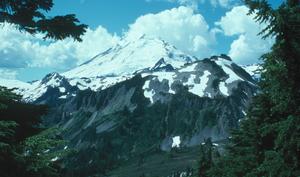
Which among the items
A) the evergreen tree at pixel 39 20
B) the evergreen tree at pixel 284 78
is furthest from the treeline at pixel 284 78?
the evergreen tree at pixel 39 20

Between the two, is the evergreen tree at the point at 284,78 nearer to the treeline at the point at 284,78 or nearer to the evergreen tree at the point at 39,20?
the treeline at the point at 284,78

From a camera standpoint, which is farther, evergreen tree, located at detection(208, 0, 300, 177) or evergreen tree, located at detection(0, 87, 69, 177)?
evergreen tree, located at detection(208, 0, 300, 177)

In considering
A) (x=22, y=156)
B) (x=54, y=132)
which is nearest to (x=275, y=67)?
(x=54, y=132)

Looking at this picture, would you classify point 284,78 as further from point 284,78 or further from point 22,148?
point 22,148

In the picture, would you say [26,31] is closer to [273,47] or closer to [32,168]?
[32,168]

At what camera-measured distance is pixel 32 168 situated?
12.7 meters

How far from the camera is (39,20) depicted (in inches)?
448

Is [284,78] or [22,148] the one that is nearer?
[22,148]

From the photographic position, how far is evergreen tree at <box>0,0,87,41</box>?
1118 cm

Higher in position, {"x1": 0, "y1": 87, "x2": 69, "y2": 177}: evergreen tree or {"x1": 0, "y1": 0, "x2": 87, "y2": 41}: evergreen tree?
{"x1": 0, "y1": 0, "x2": 87, "y2": 41}: evergreen tree

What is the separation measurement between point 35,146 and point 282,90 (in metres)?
7.91

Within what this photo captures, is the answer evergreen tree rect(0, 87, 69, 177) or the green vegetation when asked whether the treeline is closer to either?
the green vegetation

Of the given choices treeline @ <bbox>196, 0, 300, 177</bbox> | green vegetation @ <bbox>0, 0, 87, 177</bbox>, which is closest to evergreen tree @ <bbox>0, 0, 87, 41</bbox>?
green vegetation @ <bbox>0, 0, 87, 177</bbox>

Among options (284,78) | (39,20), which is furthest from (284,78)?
(39,20)
